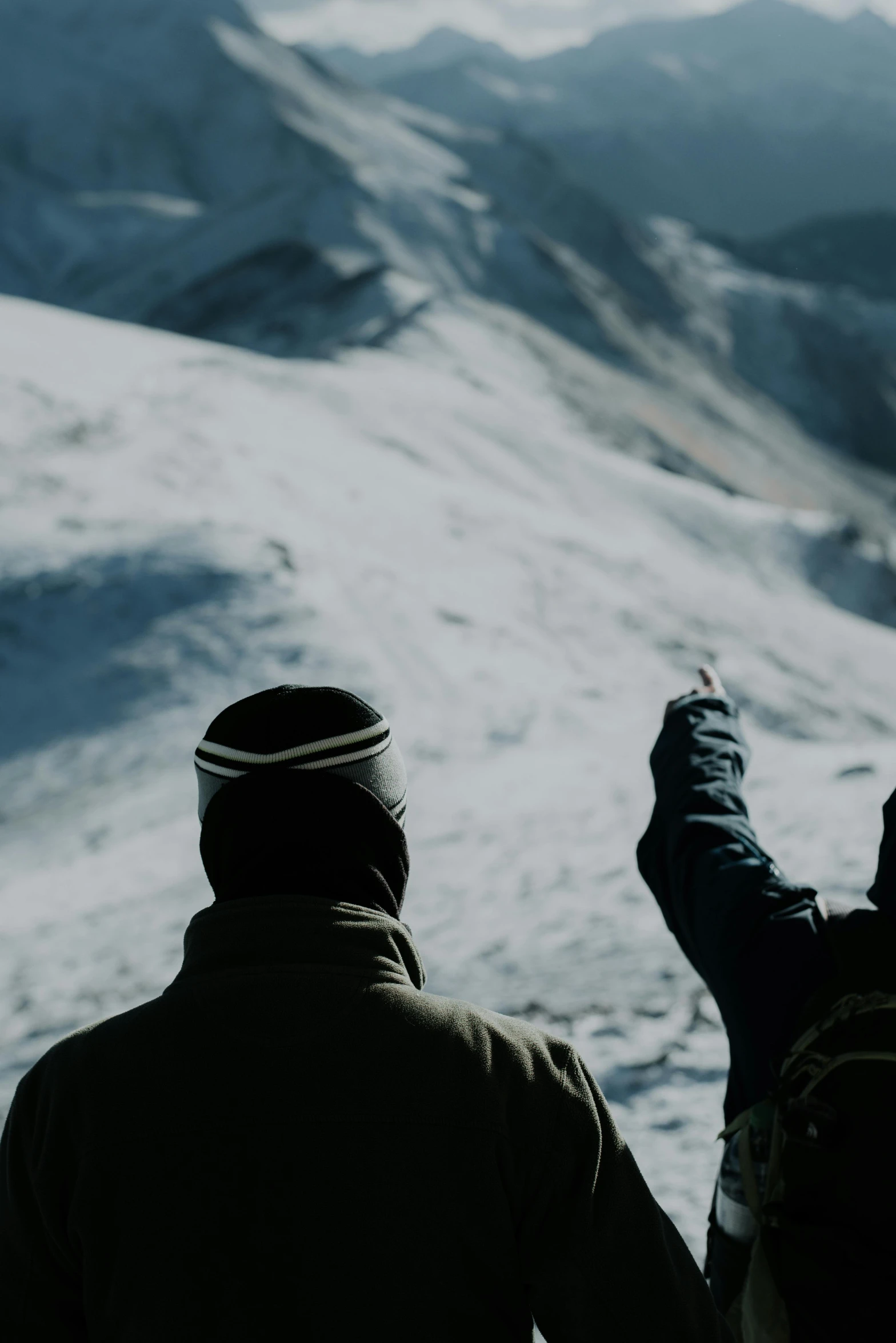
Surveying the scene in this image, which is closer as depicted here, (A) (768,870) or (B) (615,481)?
(A) (768,870)

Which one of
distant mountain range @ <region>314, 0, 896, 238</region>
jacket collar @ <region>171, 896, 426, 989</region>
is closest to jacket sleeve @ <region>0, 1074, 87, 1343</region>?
jacket collar @ <region>171, 896, 426, 989</region>

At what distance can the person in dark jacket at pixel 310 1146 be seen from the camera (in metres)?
1.22

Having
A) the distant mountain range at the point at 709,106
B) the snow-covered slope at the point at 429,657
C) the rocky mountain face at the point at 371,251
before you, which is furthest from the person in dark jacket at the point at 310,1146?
the distant mountain range at the point at 709,106

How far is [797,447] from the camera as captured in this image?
3127cm

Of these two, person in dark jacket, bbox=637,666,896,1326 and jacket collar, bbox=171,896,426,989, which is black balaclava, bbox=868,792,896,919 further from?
jacket collar, bbox=171,896,426,989

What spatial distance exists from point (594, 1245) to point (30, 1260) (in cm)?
63

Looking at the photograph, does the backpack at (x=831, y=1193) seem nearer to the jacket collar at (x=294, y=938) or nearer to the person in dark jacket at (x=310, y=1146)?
the person in dark jacket at (x=310, y=1146)

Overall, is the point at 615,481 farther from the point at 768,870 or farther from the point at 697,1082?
the point at 768,870

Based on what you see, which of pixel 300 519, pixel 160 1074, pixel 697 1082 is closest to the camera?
pixel 160 1074

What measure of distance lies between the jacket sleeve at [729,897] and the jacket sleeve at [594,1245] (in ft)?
1.69

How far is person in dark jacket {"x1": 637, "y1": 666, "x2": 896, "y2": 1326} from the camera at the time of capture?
5.03 ft

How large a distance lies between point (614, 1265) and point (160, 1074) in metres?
0.56

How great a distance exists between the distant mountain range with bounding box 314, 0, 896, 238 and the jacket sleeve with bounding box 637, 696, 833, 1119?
312ft

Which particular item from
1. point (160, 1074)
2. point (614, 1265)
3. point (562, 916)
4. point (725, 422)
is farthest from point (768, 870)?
point (725, 422)
